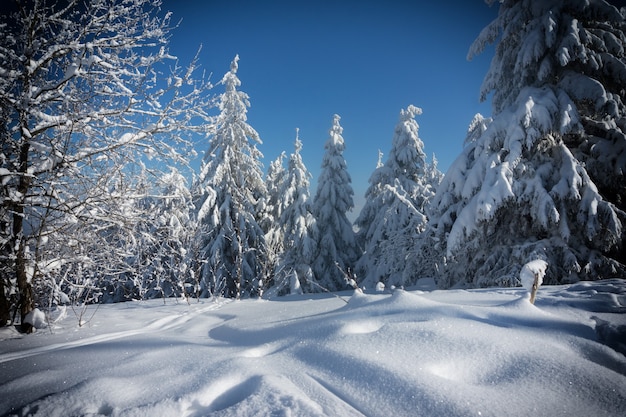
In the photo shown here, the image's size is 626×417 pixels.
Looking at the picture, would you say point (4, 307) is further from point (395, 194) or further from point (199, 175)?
point (395, 194)

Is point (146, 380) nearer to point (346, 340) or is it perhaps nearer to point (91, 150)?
point (346, 340)

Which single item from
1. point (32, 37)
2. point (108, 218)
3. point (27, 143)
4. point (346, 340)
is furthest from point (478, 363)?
point (32, 37)

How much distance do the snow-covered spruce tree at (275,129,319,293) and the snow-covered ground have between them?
38.3 feet

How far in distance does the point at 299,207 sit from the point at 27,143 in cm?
1194

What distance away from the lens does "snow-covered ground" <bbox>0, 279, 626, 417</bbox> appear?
133cm

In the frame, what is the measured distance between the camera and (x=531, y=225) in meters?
6.29

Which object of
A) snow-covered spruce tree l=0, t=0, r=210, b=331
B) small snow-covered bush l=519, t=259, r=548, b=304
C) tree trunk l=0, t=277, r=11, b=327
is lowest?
tree trunk l=0, t=277, r=11, b=327

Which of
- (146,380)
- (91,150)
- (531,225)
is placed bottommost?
(146,380)

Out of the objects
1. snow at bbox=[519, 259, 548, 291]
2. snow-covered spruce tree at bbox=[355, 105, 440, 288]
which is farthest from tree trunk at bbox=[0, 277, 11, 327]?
snow-covered spruce tree at bbox=[355, 105, 440, 288]

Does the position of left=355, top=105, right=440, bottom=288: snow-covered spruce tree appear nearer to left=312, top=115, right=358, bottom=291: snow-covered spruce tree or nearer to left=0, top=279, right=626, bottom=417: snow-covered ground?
left=312, top=115, right=358, bottom=291: snow-covered spruce tree

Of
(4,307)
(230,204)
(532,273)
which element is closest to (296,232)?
(230,204)

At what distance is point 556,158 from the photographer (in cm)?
604

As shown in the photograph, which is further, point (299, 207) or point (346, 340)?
point (299, 207)

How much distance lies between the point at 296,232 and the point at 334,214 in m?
2.70
